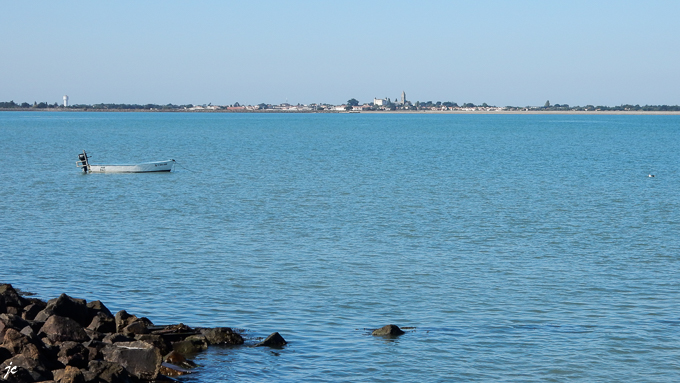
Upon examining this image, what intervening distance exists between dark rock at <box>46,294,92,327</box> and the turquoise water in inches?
86.5

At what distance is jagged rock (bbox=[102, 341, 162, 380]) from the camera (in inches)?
583

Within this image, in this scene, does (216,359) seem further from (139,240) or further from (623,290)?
(139,240)

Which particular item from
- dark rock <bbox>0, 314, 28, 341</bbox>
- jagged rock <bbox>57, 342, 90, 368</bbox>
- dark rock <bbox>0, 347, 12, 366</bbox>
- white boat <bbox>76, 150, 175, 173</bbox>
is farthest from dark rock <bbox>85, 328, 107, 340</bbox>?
white boat <bbox>76, 150, 175, 173</bbox>

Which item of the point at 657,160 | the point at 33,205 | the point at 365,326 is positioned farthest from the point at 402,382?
the point at 657,160

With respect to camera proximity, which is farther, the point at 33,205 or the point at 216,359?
the point at 33,205

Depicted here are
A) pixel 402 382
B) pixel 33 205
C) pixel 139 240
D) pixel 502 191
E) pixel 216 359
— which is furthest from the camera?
pixel 502 191

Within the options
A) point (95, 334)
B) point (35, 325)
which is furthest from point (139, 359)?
point (35, 325)

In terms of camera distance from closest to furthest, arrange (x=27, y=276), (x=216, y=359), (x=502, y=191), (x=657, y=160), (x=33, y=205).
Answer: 1. (x=216, y=359)
2. (x=27, y=276)
3. (x=33, y=205)
4. (x=502, y=191)
5. (x=657, y=160)

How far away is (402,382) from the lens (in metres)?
15.3

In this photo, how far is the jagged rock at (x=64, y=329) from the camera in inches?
631

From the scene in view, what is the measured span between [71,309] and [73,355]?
2772 millimetres

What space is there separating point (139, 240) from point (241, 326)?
41.0ft

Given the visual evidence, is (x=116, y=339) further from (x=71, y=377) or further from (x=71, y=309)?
(x=71, y=377)

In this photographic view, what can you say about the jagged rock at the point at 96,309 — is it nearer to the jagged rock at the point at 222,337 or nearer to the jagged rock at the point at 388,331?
the jagged rock at the point at 222,337
